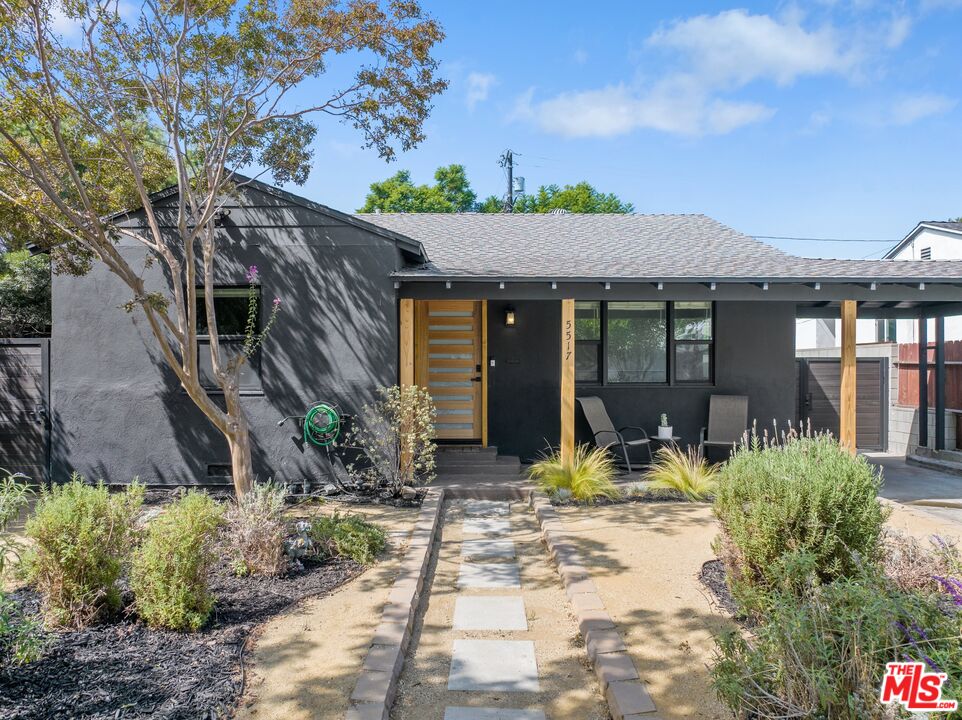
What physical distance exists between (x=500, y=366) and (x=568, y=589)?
5.45m

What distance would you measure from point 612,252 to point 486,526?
5087 millimetres

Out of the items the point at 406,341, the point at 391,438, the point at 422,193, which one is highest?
the point at 422,193

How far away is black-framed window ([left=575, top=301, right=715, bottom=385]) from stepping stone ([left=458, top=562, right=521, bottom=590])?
491 centimetres

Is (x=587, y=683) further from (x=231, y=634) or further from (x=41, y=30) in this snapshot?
(x=41, y=30)

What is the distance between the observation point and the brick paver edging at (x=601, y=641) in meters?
2.90

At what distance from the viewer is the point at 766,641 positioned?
2.65m

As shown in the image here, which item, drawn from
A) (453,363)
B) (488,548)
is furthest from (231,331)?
(488,548)

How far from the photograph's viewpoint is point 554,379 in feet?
31.9

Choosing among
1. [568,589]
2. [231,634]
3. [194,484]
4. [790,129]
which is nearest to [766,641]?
[568,589]

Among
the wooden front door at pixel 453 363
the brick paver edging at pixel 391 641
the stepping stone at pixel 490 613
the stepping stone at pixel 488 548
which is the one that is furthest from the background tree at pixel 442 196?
the stepping stone at pixel 490 613

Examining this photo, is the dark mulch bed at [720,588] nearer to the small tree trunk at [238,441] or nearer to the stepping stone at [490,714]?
the stepping stone at [490,714]

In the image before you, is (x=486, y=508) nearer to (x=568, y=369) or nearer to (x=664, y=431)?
(x=568, y=369)

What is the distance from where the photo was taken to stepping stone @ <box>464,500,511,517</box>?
7062 mm

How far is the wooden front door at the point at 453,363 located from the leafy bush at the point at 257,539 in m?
4.96
